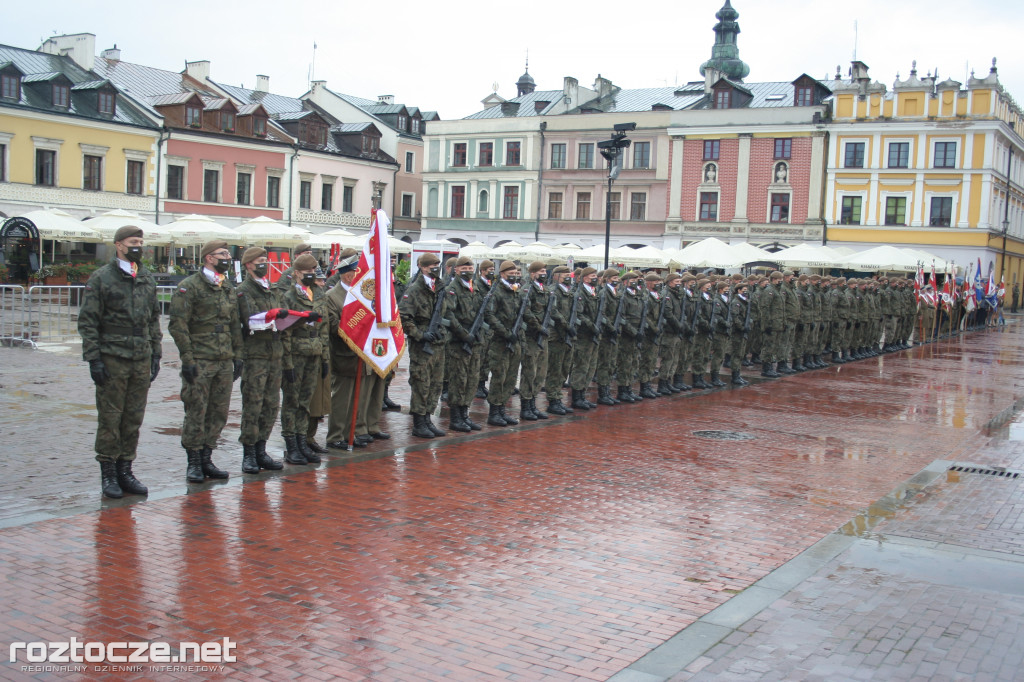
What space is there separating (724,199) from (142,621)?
163 ft

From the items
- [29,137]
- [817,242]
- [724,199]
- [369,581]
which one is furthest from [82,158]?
[369,581]

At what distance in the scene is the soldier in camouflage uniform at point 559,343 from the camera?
13.1 metres

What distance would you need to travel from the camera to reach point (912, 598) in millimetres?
5980

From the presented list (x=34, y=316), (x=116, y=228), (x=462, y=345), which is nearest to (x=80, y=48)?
(x=116, y=228)

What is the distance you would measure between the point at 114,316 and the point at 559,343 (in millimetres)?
7046

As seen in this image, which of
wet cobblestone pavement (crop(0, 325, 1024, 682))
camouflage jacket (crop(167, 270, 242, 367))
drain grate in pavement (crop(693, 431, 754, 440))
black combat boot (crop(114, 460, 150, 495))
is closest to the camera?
wet cobblestone pavement (crop(0, 325, 1024, 682))

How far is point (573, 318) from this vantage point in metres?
13.2

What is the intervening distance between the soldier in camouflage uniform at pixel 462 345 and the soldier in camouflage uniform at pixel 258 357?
2.85m

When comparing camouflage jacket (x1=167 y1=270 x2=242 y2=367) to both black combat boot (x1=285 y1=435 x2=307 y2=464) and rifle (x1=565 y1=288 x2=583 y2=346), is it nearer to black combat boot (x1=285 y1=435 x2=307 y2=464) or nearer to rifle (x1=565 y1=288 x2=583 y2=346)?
black combat boot (x1=285 y1=435 x2=307 y2=464)

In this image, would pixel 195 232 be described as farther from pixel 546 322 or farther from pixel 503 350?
pixel 503 350

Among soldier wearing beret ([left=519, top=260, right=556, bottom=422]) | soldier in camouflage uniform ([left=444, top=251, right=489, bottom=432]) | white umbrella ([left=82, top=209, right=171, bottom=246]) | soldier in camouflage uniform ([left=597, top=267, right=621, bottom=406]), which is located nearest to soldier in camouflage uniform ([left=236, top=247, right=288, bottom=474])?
soldier in camouflage uniform ([left=444, top=251, right=489, bottom=432])

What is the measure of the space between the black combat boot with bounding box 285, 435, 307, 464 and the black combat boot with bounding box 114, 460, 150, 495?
1.69m

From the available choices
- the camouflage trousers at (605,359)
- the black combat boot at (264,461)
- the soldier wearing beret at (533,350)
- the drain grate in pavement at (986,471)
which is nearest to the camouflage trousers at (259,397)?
the black combat boot at (264,461)

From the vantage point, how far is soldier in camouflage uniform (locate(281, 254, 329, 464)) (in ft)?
29.6
